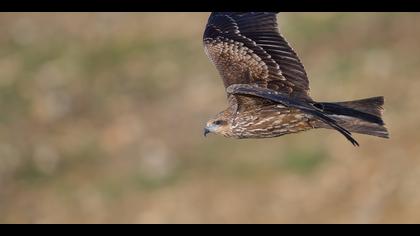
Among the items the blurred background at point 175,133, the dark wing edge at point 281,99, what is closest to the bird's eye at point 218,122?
the dark wing edge at point 281,99

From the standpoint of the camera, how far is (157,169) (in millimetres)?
22047

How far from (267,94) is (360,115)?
1.32 meters

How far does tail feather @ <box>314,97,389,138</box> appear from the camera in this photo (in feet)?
33.4

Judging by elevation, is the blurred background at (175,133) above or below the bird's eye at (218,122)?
above

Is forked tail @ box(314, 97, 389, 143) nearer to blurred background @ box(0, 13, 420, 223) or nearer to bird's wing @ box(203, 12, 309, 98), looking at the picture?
bird's wing @ box(203, 12, 309, 98)

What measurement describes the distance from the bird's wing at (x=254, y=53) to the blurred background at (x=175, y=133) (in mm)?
8132

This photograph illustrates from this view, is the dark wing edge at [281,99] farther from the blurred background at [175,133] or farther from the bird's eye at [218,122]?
the blurred background at [175,133]

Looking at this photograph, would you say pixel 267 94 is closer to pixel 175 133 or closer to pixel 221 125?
pixel 221 125

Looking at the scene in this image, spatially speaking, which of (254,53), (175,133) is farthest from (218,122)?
(175,133)

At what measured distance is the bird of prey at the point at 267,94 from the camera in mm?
10156

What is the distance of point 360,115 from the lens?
10320mm

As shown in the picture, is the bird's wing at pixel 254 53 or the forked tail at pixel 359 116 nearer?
the forked tail at pixel 359 116

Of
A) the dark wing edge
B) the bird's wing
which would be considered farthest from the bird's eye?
the dark wing edge

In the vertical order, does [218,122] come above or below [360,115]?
above
